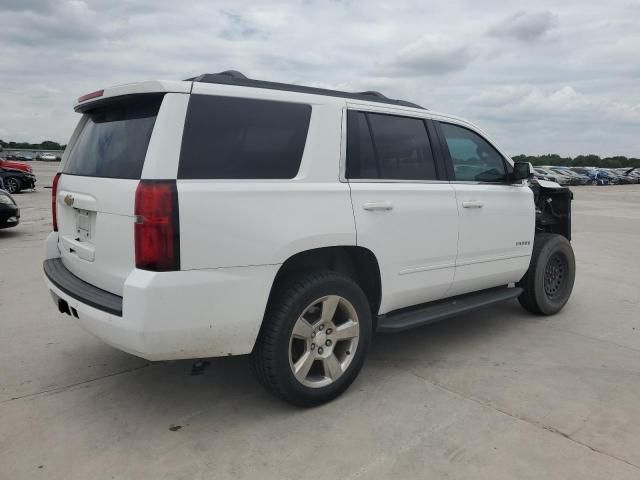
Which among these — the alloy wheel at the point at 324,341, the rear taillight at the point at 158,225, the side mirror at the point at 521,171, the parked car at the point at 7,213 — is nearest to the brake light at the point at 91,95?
the rear taillight at the point at 158,225

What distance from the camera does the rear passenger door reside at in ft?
11.0

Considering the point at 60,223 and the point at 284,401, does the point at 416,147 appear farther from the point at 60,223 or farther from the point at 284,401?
the point at 60,223

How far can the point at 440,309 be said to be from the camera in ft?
12.9

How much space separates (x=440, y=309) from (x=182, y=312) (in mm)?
2086

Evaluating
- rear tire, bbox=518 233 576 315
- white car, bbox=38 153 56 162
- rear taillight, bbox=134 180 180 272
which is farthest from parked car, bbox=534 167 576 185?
white car, bbox=38 153 56 162

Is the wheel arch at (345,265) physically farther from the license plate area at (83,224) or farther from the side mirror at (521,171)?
the side mirror at (521,171)

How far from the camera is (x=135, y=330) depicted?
2.56 metres

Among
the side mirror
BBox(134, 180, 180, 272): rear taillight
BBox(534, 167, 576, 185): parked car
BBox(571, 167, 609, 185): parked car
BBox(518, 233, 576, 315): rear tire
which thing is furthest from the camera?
BBox(571, 167, 609, 185): parked car

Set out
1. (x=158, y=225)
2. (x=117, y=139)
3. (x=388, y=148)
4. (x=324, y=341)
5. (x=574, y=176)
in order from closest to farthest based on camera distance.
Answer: (x=158, y=225), (x=117, y=139), (x=324, y=341), (x=388, y=148), (x=574, y=176)

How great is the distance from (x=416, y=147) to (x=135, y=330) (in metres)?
2.33

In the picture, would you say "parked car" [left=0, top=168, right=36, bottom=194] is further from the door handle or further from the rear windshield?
the door handle

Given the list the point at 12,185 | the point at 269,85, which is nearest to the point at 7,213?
the point at 269,85

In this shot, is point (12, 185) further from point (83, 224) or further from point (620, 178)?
point (620, 178)

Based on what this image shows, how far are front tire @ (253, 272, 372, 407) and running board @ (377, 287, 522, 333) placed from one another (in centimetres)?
26
